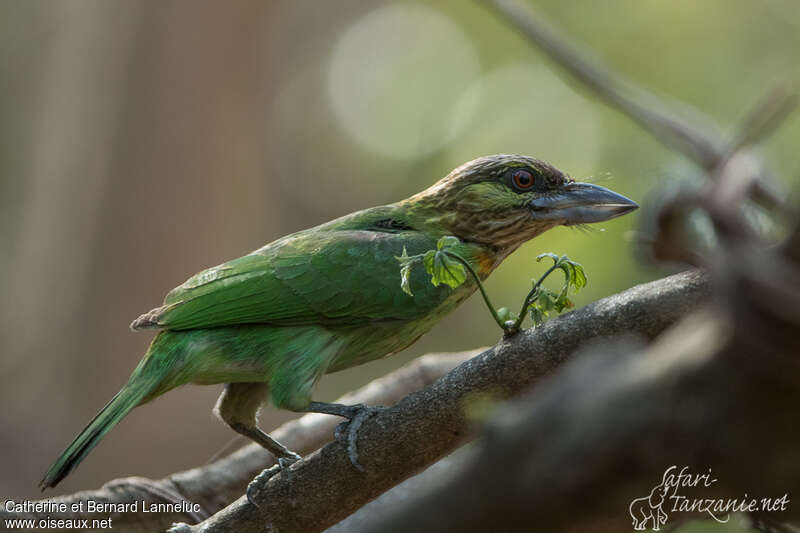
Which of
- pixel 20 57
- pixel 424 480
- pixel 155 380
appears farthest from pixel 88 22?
pixel 424 480

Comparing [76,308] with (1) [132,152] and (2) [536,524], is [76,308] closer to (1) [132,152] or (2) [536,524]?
(1) [132,152]

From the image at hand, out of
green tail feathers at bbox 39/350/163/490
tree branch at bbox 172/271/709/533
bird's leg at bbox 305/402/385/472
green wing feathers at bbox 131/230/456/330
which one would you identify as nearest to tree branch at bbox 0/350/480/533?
green tail feathers at bbox 39/350/163/490

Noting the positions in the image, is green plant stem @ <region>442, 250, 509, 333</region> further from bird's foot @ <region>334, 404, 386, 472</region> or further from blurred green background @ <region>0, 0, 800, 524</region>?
blurred green background @ <region>0, 0, 800, 524</region>

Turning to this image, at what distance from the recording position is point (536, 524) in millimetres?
867

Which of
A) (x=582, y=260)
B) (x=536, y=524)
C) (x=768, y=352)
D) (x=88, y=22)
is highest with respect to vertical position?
(x=88, y=22)

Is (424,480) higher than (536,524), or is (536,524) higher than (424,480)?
(536,524)

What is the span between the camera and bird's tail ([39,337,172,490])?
133 inches

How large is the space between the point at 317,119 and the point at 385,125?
1.28 meters

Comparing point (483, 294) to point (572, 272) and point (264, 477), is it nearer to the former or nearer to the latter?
point (572, 272)

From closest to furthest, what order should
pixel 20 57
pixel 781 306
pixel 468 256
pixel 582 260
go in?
1. pixel 781 306
2. pixel 468 256
3. pixel 582 260
4. pixel 20 57

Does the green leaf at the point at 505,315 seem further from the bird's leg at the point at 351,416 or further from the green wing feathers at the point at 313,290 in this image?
the green wing feathers at the point at 313,290

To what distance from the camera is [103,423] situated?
3.55 metres

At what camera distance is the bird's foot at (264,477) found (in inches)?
115

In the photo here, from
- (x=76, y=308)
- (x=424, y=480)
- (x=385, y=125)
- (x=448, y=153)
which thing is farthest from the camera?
(x=385, y=125)
